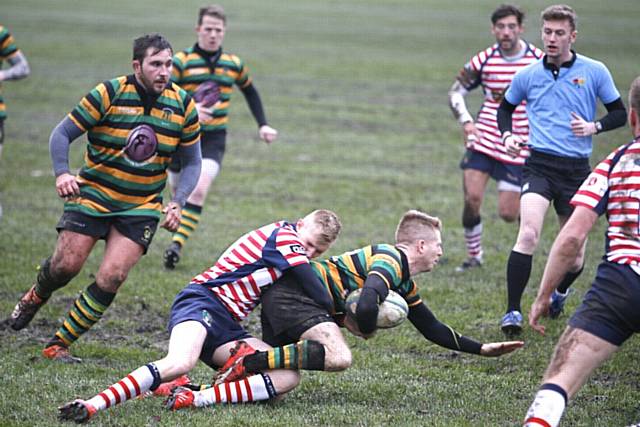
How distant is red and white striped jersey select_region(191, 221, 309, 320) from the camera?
18.3 ft

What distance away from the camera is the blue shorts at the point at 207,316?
5598mm

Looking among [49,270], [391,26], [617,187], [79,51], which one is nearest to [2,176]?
[49,270]

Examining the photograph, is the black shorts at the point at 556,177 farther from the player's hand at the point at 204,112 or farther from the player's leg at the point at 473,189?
the player's hand at the point at 204,112

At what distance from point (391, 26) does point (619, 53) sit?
1296 centimetres

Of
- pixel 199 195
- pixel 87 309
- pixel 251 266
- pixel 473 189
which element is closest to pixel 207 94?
pixel 199 195

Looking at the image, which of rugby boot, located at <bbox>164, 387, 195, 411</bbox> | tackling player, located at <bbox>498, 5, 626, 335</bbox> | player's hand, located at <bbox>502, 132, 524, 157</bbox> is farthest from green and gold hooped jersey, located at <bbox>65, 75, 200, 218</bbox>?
tackling player, located at <bbox>498, 5, 626, 335</bbox>

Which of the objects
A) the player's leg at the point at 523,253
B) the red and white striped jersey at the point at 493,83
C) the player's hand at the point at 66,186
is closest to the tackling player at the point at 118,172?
the player's hand at the point at 66,186

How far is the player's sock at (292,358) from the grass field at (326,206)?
246 millimetres

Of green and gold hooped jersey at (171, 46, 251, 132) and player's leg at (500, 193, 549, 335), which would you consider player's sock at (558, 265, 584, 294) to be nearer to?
player's leg at (500, 193, 549, 335)

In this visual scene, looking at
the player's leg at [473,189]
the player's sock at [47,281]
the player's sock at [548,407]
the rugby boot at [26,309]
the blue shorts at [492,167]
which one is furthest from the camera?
the player's leg at [473,189]

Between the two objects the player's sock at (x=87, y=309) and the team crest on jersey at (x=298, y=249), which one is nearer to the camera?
the team crest on jersey at (x=298, y=249)

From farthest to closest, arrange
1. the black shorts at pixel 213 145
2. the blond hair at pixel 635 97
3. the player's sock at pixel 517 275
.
A: the black shorts at pixel 213 145 → the player's sock at pixel 517 275 → the blond hair at pixel 635 97

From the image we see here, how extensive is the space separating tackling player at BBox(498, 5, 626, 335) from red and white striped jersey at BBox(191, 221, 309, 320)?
2.20 metres

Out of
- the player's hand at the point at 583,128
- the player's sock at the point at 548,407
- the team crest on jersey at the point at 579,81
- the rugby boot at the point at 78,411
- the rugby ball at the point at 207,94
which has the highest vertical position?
the team crest on jersey at the point at 579,81
